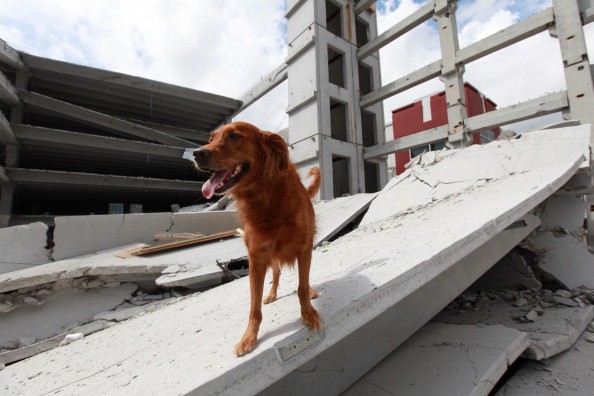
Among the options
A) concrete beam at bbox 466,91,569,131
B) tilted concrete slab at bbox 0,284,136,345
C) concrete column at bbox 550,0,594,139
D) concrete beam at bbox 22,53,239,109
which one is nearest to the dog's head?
tilted concrete slab at bbox 0,284,136,345

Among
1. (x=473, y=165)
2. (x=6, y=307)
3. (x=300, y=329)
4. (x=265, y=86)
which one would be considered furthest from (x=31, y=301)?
(x=265, y=86)

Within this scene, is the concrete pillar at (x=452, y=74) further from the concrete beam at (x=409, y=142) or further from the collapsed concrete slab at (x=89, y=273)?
the collapsed concrete slab at (x=89, y=273)

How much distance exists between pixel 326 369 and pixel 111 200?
20300 mm

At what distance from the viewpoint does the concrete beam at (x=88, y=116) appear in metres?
12.6

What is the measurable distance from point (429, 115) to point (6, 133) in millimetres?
23755

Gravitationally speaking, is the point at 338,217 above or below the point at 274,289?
above

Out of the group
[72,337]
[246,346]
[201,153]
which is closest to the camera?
[246,346]

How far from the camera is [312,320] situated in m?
1.23

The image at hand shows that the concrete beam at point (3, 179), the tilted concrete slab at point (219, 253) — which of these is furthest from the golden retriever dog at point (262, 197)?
the concrete beam at point (3, 179)

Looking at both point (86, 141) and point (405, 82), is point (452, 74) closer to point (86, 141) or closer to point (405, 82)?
point (405, 82)

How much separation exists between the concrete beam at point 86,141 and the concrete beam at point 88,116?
92 cm

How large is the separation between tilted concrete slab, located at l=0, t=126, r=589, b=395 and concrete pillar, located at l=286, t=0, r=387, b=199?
9.04m

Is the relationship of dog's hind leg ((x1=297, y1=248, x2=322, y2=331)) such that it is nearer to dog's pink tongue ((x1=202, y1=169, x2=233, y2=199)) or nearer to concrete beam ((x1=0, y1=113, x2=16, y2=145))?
dog's pink tongue ((x1=202, y1=169, x2=233, y2=199))

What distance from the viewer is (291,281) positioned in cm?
236
